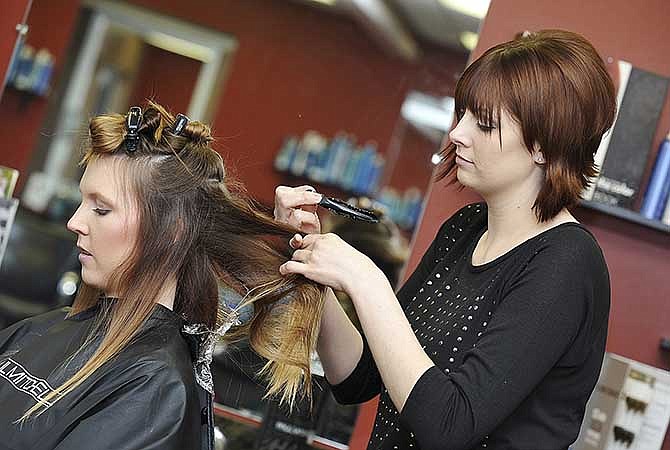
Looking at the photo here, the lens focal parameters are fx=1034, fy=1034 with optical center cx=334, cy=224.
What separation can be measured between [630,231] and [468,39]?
774 mm

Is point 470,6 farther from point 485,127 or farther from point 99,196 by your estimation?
point 99,196

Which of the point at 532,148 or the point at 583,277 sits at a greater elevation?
the point at 532,148

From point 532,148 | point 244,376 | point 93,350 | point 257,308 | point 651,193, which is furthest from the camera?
point 244,376

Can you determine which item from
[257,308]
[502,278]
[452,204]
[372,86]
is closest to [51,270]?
[372,86]

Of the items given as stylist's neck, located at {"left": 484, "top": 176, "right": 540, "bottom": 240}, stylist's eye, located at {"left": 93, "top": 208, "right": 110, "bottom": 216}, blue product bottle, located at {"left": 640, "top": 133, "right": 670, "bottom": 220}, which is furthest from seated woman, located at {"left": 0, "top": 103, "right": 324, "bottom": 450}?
blue product bottle, located at {"left": 640, "top": 133, "right": 670, "bottom": 220}

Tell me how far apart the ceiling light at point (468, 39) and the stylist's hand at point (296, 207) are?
4.29 feet

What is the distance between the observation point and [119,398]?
186cm

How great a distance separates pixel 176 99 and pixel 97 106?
35 cm

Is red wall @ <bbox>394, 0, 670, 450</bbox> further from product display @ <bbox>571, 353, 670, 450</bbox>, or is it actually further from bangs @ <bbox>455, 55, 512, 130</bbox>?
bangs @ <bbox>455, 55, 512, 130</bbox>

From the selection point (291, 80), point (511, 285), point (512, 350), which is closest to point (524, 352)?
point (512, 350)

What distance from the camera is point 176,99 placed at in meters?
3.67

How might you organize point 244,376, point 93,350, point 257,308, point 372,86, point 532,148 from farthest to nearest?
point 372,86 < point 244,376 < point 257,308 < point 93,350 < point 532,148

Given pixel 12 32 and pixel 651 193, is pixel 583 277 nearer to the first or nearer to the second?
pixel 651 193

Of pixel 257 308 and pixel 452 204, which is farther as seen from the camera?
pixel 452 204
